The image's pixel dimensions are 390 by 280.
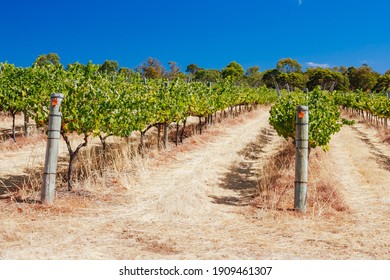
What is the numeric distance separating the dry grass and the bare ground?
27 cm

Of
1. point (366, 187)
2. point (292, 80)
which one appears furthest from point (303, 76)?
point (366, 187)

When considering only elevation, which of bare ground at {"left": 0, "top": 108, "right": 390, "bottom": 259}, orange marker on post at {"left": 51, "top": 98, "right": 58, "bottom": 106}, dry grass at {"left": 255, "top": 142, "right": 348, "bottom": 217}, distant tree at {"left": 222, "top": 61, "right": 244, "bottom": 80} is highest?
distant tree at {"left": 222, "top": 61, "right": 244, "bottom": 80}

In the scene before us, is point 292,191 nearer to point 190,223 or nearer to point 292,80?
point 190,223

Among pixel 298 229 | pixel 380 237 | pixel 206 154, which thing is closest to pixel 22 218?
pixel 298 229

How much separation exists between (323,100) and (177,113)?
4.51 m

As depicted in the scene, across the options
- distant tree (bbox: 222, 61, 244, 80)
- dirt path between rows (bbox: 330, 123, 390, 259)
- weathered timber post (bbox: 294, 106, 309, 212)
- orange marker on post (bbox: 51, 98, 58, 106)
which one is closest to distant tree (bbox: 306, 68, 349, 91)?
distant tree (bbox: 222, 61, 244, 80)

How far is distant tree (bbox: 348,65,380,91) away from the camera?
7064 centimetres

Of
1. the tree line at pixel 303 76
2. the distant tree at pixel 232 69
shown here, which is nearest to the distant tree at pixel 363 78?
the tree line at pixel 303 76

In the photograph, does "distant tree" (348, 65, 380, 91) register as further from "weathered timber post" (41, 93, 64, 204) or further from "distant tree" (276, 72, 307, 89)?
"weathered timber post" (41, 93, 64, 204)

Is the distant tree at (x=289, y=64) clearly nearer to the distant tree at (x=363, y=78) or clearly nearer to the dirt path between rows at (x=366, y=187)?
the distant tree at (x=363, y=78)

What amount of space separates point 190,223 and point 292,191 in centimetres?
255

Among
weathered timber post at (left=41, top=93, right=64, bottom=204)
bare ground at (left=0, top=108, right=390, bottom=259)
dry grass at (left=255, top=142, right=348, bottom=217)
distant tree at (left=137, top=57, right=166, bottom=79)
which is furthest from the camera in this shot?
distant tree at (left=137, top=57, right=166, bottom=79)

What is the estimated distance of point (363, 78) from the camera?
71.8 meters

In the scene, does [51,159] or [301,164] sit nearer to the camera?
[51,159]
